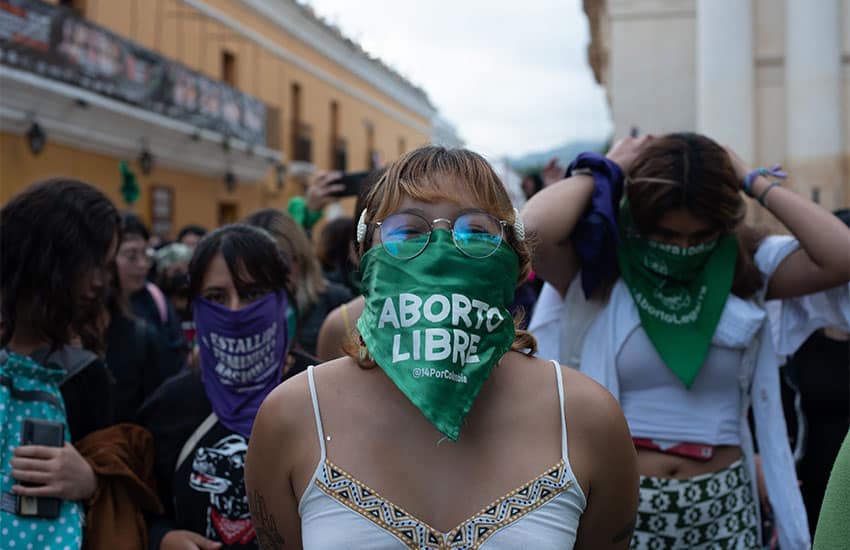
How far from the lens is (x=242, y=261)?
2637 millimetres

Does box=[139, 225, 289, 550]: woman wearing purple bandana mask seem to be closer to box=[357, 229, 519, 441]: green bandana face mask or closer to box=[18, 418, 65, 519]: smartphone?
box=[18, 418, 65, 519]: smartphone

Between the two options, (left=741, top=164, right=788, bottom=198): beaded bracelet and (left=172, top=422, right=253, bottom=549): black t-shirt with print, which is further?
(left=741, top=164, right=788, bottom=198): beaded bracelet

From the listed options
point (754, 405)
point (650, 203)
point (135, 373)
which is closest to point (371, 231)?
point (650, 203)

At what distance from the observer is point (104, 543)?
7.48ft

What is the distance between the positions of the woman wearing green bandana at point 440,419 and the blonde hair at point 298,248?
2.36 metres

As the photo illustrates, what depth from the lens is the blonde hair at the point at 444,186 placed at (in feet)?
5.62

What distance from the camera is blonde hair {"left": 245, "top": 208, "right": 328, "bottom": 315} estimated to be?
4.09 metres

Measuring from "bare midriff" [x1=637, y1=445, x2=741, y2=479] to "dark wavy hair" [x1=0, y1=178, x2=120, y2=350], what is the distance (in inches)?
66.9

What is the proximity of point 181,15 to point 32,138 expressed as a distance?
6.33m

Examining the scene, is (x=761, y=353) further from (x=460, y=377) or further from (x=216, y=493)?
(x=216, y=493)

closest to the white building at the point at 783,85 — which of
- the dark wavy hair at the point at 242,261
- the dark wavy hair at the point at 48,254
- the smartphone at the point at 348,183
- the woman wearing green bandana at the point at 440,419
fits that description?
the smartphone at the point at 348,183

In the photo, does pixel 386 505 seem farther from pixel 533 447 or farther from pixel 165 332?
pixel 165 332

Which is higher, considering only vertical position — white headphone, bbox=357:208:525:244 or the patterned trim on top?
white headphone, bbox=357:208:525:244

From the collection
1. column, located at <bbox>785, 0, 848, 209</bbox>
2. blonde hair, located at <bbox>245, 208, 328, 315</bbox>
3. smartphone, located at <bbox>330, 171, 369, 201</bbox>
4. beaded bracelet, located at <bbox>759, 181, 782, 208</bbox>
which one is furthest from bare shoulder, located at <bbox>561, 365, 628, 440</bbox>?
column, located at <bbox>785, 0, 848, 209</bbox>
